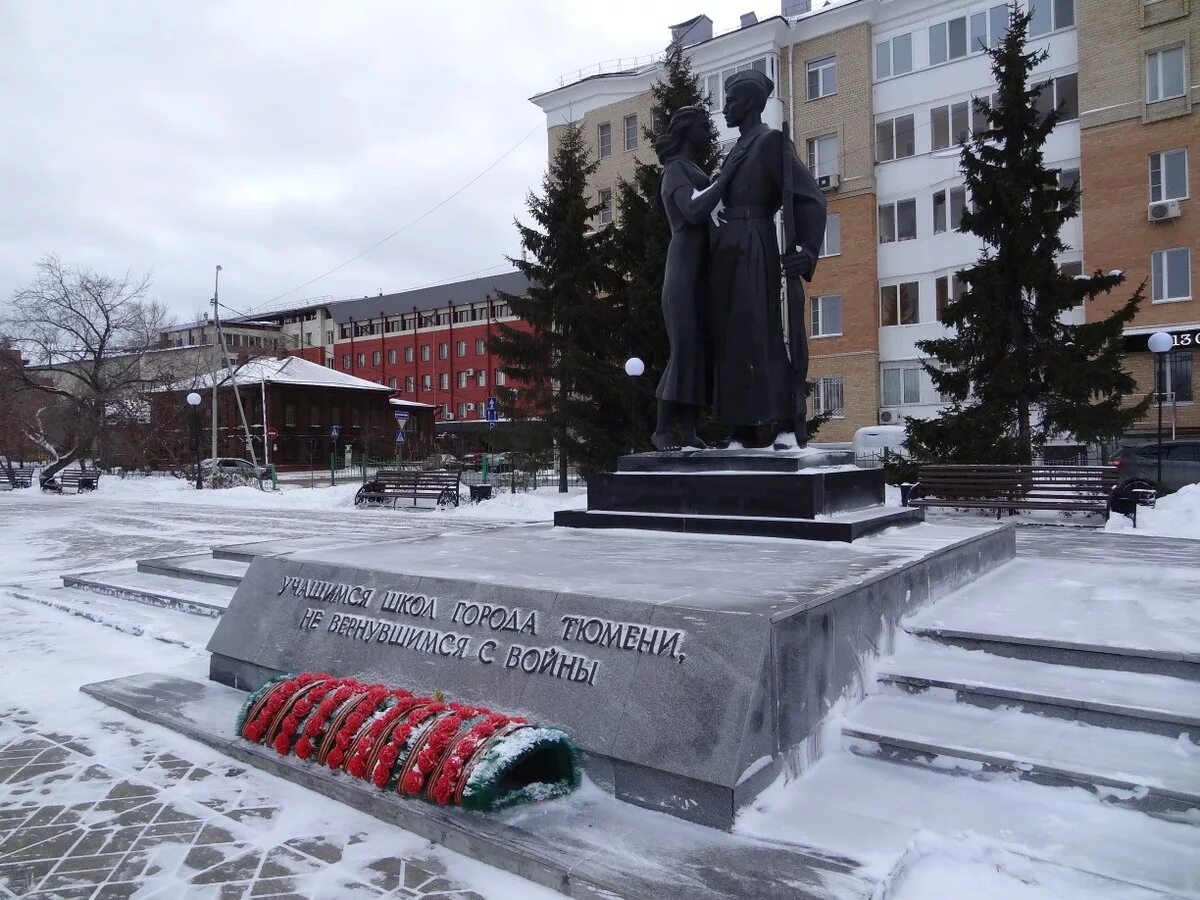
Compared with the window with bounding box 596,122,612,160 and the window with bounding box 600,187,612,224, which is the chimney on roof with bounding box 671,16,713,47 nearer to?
the window with bounding box 596,122,612,160

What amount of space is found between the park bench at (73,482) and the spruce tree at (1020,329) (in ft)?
102

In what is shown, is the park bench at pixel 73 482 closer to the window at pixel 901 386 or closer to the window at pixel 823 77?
the window at pixel 901 386

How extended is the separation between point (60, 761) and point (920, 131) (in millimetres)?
30379

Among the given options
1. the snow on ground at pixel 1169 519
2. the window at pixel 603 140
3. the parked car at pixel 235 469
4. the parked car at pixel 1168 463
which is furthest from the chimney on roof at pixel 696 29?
the snow on ground at pixel 1169 519

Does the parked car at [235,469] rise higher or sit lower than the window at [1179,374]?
lower

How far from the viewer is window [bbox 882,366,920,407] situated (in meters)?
28.8

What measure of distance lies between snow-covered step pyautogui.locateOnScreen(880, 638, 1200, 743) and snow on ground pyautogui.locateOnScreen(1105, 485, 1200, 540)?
870cm

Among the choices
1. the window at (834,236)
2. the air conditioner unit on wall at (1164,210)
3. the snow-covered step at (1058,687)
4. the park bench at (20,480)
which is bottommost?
the snow-covered step at (1058,687)

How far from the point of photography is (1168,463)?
18328mm

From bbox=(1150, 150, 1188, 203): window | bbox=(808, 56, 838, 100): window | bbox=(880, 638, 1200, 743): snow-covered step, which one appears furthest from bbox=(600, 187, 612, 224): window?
bbox=(880, 638, 1200, 743): snow-covered step

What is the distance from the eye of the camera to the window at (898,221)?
29.0 meters

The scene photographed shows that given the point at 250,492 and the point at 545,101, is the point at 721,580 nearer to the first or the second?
the point at 250,492

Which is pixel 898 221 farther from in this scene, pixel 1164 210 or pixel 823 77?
pixel 1164 210

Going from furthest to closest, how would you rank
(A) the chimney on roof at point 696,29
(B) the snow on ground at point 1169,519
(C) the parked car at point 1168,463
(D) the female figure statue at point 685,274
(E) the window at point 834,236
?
(A) the chimney on roof at point 696,29, (E) the window at point 834,236, (C) the parked car at point 1168,463, (B) the snow on ground at point 1169,519, (D) the female figure statue at point 685,274
